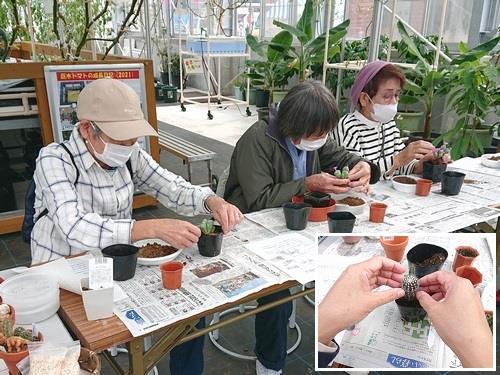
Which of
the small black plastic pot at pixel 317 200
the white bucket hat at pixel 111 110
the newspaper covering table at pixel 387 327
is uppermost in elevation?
the white bucket hat at pixel 111 110

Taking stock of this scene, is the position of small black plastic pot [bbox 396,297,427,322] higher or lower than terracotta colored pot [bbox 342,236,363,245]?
lower

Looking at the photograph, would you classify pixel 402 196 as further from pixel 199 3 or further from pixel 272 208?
pixel 199 3

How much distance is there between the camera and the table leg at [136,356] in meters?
1.07

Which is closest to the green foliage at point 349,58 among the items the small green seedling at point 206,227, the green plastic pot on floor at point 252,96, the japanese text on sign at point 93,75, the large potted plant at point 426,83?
the large potted plant at point 426,83

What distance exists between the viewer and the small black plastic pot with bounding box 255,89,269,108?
7842mm

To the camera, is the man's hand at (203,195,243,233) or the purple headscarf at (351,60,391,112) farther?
the purple headscarf at (351,60,391,112)

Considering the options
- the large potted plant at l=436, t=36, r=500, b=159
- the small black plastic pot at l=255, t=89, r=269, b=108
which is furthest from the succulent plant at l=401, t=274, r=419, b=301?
the small black plastic pot at l=255, t=89, r=269, b=108

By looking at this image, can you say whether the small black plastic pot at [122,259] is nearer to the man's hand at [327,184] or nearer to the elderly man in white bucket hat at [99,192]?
the elderly man in white bucket hat at [99,192]

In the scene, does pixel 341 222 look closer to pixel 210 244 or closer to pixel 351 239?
pixel 210 244

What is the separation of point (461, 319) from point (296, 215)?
96 cm

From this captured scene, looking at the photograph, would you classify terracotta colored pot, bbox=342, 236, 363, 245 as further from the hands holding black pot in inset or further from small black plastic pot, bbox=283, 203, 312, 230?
small black plastic pot, bbox=283, 203, 312, 230

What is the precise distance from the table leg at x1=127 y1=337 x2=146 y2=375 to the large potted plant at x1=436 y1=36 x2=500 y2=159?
3126mm

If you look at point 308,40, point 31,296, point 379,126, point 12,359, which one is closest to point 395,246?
point 12,359

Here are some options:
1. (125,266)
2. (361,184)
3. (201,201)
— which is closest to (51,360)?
(125,266)
